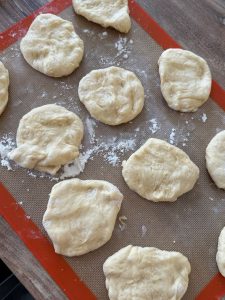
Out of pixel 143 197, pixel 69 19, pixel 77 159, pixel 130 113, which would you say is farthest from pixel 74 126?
pixel 69 19

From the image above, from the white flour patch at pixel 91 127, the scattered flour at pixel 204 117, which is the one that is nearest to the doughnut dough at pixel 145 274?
the white flour patch at pixel 91 127

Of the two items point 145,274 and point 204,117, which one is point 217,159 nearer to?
point 204,117

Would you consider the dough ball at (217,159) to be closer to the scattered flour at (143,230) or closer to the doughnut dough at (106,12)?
the scattered flour at (143,230)

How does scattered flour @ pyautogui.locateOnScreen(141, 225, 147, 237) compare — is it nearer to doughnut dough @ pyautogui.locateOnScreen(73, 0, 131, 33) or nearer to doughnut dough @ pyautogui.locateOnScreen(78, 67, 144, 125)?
doughnut dough @ pyautogui.locateOnScreen(78, 67, 144, 125)

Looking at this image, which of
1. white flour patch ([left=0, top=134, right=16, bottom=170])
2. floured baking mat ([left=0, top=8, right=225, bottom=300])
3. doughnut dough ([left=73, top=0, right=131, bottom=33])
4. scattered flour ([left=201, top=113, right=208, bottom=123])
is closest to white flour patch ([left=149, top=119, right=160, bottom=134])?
floured baking mat ([left=0, top=8, right=225, bottom=300])

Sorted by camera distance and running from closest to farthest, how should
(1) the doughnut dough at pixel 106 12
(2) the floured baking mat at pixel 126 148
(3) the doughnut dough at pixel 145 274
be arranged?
(3) the doughnut dough at pixel 145 274, (2) the floured baking mat at pixel 126 148, (1) the doughnut dough at pixel 106 12

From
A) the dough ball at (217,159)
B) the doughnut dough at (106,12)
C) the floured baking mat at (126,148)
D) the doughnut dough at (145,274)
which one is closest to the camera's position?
the doughnut dough at (145,274)

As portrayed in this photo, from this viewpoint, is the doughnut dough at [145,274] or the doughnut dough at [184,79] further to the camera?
the doughnut dough at [184,79]
